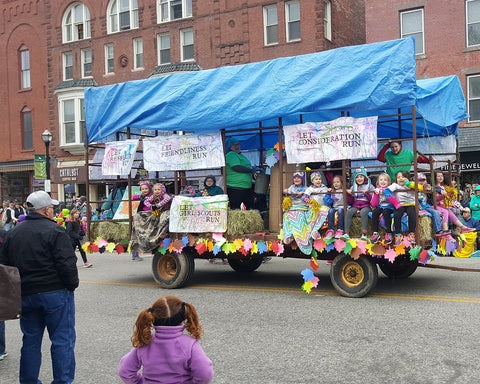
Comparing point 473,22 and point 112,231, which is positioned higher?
point 473,22

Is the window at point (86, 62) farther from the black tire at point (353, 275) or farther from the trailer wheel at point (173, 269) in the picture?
the black tire at point (353, 275)

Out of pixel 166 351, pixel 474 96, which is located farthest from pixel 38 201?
pixel 474 96

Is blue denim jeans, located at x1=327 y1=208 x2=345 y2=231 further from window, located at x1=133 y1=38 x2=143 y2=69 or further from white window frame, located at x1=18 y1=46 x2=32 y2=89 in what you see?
white window frame, located at x1=18 y1=46 x2=32 y2=89

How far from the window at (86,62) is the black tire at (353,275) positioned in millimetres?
26124

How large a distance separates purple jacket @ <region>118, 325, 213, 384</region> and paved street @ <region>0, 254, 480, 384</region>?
2058 mm

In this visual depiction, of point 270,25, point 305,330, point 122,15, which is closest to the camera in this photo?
point 305,330

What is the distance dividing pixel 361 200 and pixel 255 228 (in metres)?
1.91

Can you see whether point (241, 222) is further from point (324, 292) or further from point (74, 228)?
point (74, 228)

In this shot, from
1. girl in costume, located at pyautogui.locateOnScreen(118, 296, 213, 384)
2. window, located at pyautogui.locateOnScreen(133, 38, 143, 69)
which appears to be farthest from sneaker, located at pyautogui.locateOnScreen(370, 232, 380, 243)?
window, located at pyautogui.locateOnScreen(133, 38, 143, 69)

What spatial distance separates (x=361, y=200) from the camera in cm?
860

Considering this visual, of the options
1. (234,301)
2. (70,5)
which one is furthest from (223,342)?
(70,5)

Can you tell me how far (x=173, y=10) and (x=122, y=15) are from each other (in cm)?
327

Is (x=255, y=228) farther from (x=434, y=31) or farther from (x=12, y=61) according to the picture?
(x=12, y=61)

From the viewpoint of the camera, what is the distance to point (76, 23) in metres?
31.9
